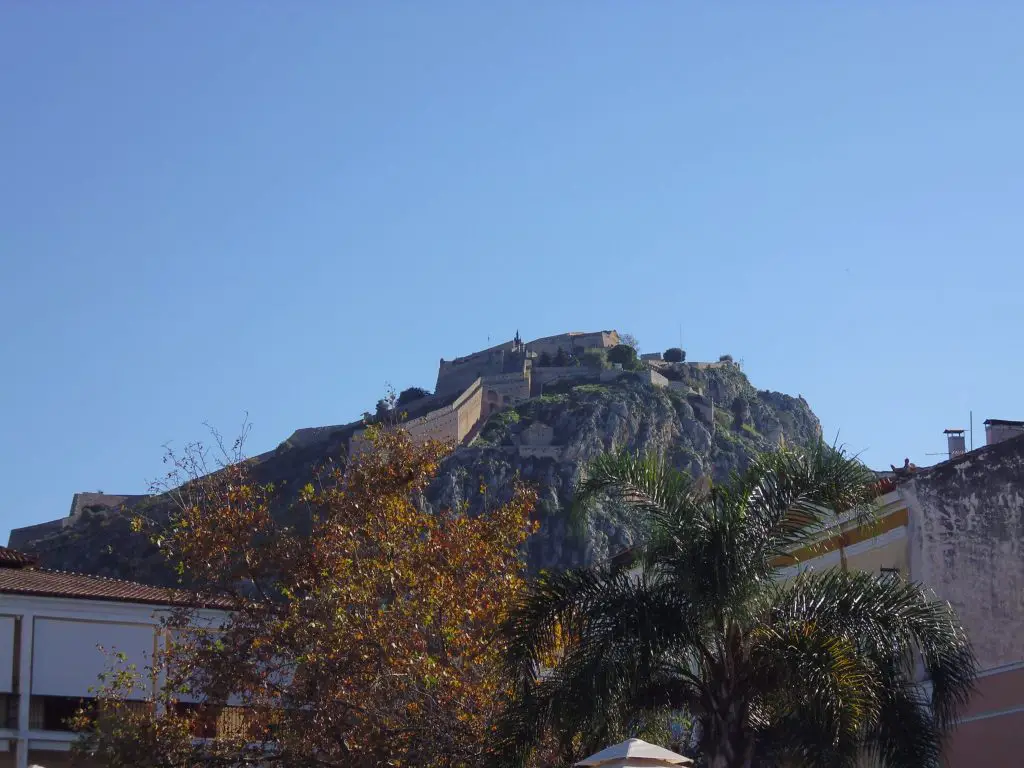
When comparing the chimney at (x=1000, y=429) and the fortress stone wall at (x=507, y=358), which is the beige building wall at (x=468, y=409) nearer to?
the fortress stone wall at (x=507, y=358)

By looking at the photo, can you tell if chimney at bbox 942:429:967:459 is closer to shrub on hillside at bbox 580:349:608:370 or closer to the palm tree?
the palm tree

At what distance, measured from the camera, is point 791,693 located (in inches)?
578

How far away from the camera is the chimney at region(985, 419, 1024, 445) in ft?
86.3

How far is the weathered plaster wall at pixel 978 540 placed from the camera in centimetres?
2178

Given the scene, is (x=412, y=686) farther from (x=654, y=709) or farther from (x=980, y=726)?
(x=980, y=726)

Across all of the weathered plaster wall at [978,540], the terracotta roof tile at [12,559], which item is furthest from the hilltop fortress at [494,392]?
the weathered plaster wall at [978,540]

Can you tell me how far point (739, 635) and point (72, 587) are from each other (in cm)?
1817

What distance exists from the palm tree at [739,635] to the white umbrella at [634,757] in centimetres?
50

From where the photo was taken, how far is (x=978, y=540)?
22.2m

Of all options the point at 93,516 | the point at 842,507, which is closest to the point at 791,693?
the point at 842,507

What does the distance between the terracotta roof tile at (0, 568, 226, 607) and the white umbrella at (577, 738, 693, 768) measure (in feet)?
48.3

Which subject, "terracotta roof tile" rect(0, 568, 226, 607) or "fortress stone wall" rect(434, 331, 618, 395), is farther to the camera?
"fortress stone wall" rect(434, 331, 618, 395)

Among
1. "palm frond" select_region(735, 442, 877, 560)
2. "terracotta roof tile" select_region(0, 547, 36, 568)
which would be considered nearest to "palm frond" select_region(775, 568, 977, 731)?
"palm frond" select_region(735, 442, 877, 560)

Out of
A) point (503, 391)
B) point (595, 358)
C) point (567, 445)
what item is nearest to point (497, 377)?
point (503, 391)
